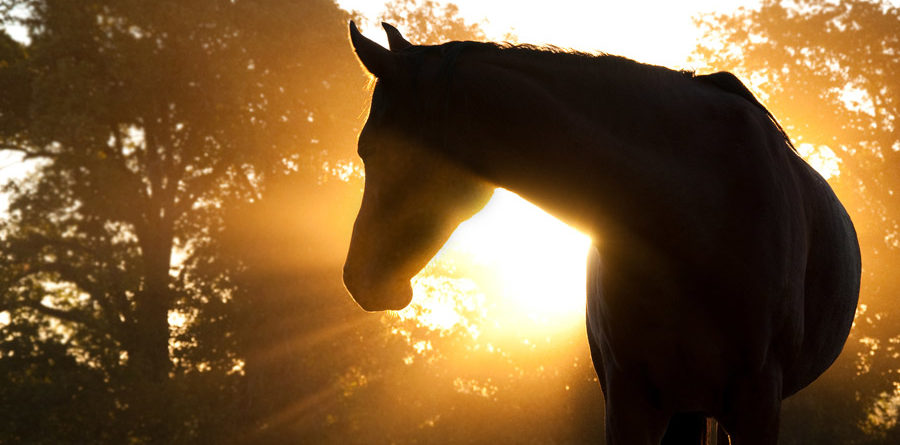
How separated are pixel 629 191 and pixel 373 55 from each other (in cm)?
105

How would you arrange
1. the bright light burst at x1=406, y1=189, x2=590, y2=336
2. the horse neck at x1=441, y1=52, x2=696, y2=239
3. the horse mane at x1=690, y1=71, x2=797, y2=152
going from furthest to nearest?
the bright light burst at x1=406, y1=189, x2=590, y2=336 → the horse mane at x1=690, y1=71, x2=797, y2=152 → the horse neck at x1=441, y1=52, x2=696, y2=239

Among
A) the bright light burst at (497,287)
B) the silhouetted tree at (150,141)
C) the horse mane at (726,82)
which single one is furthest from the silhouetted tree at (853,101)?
the horse mane at (726,82)

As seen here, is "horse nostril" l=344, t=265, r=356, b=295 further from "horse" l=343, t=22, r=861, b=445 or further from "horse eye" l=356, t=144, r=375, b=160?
"horse eye" l=356, t=144, r=375, b=160

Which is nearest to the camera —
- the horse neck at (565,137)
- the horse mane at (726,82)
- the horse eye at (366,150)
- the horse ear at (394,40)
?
the horse neck at (565,137)

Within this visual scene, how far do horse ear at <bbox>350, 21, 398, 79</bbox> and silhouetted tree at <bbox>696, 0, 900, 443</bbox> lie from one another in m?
20.2

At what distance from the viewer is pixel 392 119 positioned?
2.62 metres

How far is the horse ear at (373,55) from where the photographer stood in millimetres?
2508

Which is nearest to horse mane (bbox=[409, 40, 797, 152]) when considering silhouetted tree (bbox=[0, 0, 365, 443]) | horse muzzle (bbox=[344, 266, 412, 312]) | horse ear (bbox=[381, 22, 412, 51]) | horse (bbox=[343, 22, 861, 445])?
horse (bbox=[343, 22, 861, 445])

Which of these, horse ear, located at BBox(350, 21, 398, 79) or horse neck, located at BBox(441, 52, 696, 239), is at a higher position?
horse ear, located at BBox(350, 21, 398, 79)

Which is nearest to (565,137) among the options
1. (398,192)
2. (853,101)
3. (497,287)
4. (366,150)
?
(398,192)

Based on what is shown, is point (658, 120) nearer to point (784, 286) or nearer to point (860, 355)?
point (784, 286)

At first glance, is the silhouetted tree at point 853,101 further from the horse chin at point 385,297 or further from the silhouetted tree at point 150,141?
the horse chin at point 385,297

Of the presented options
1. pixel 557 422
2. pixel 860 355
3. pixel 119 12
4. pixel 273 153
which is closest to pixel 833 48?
pixel 860 355

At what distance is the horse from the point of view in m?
2.49
